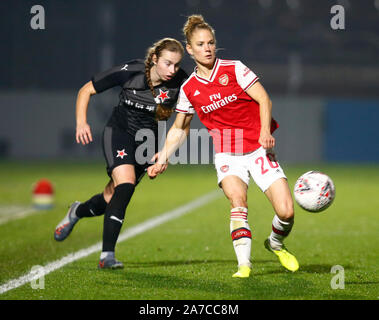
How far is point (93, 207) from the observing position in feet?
22.9

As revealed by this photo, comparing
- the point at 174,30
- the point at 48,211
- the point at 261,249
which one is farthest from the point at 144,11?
the point at 261,249

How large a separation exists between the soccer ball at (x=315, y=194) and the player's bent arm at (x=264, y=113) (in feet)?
1.96

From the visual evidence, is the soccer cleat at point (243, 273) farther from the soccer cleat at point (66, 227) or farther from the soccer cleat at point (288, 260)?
the soccer cleat at point (66, 227)

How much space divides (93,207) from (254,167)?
1989mm

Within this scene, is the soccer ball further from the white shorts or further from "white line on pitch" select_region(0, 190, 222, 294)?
"white line on pitch" select_region(0, 190, 222, 294)

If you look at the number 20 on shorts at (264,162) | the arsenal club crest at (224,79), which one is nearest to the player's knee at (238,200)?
the number 20 on shorts at (264,162)

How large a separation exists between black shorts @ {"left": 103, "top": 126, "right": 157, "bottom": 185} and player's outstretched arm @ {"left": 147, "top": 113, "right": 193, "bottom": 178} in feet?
1.15

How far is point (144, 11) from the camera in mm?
33656

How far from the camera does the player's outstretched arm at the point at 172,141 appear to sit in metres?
6.02

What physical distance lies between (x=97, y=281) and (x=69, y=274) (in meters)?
0.49

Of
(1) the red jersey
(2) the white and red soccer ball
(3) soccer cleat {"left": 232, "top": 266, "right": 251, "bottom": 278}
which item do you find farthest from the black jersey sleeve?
(2) the white and red soccer ball

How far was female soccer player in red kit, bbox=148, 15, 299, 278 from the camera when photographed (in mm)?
5586

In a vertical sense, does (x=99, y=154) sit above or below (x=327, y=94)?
below

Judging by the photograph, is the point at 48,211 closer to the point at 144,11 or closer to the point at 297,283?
the point at 297,283
